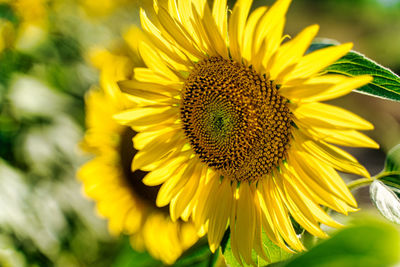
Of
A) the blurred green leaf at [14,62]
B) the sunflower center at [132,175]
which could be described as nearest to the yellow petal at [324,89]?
the sunflower center at [132,175]

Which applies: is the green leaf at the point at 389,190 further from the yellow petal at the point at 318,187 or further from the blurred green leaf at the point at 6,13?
the blurred green leaf at the point at 6,13

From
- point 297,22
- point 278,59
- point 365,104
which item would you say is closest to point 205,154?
point 278,59

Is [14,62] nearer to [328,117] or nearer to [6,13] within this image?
[6,13]

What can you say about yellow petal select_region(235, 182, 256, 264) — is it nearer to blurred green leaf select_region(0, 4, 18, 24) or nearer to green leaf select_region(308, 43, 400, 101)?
green leaf select_region(308, 43, 400, 101)

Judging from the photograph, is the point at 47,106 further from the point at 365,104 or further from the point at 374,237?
the point at 365,104

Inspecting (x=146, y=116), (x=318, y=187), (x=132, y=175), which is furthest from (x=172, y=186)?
(x=132, y=175)

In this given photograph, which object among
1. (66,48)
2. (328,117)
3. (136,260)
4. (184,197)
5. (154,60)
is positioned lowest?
(136,260)
